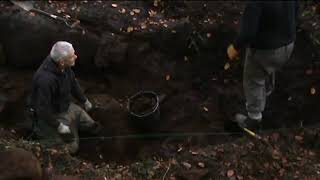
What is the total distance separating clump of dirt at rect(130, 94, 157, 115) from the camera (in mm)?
6285

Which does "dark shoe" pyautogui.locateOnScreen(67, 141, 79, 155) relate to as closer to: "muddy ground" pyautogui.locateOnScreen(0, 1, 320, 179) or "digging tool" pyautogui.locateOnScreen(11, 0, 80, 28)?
"muddy ground" pyautogui.locateOnScreen(0, 1, 320, 179)

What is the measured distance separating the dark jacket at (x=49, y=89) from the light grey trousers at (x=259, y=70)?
203cm

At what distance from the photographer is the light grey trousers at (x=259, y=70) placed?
5027 mm

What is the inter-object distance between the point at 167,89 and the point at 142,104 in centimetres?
51

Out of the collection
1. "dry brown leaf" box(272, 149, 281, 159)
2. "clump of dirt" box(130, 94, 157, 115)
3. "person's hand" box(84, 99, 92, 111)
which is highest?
"person's hand" box(84, 99, 92, 111)

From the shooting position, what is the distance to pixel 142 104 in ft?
20.8

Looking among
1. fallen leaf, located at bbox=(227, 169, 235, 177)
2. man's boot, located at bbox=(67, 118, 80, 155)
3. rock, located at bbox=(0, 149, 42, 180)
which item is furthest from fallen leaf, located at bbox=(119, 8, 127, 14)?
fallen leaf, located at bbox=(227, 169, 235, 177)

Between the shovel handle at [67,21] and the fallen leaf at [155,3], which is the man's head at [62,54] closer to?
the shovel handle at [67,21]

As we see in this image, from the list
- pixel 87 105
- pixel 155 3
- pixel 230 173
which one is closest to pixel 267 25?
pixel 230 173

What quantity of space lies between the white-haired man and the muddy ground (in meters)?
0.27

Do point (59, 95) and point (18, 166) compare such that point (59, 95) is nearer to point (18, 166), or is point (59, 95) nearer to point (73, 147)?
point (73, 147)

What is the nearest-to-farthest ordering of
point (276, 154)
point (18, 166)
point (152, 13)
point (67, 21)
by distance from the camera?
point (18, 166) → point (276, 154) → point (67, 21) → point (152, 13)

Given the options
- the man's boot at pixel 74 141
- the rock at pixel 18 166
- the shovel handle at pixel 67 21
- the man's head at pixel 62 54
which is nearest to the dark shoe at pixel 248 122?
the man's boot at pixel 74 141

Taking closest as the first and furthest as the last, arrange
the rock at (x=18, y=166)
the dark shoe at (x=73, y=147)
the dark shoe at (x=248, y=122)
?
the rock at (x=18, y=166)
the dark shoe at (x=73, y=147)
the dark shoe at (x=248, y=122)
